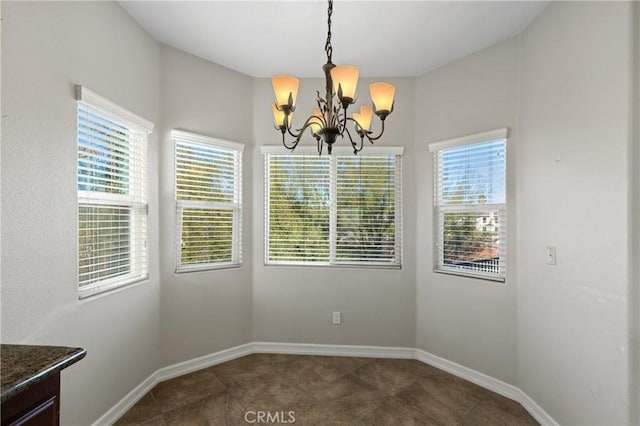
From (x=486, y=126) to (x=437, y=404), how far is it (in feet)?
7.41

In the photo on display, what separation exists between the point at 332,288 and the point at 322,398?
1.02 m

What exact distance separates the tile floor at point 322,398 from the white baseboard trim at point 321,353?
0.05 meters

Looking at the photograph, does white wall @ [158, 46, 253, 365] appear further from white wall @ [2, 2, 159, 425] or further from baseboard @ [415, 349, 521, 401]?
baseboard @ [415, 349, 521, 401]

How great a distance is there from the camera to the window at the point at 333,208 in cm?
313

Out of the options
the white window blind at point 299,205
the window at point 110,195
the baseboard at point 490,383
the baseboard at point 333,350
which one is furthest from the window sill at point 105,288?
the baseboard at point 490,383

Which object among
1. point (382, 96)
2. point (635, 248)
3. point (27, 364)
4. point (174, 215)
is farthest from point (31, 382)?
point (635, 248)

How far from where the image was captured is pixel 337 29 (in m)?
2.37

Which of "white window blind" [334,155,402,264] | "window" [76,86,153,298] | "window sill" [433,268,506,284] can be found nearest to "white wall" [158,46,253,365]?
"window" [76,86,153,298]

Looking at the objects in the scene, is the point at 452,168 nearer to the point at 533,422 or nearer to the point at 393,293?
the point at 393,293

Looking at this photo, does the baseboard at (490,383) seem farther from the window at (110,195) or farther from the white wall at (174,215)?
the window at (110,195)

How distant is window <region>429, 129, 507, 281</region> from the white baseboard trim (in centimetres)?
86

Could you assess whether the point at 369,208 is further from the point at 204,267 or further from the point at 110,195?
the point at 110,195

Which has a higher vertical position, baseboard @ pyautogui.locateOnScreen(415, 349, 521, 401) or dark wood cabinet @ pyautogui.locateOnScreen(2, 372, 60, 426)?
dark wood cabinet @ pyautogui.locateOnScreen(2, 372, 60, 426)

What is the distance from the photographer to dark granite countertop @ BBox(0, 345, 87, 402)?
0.83 meters
